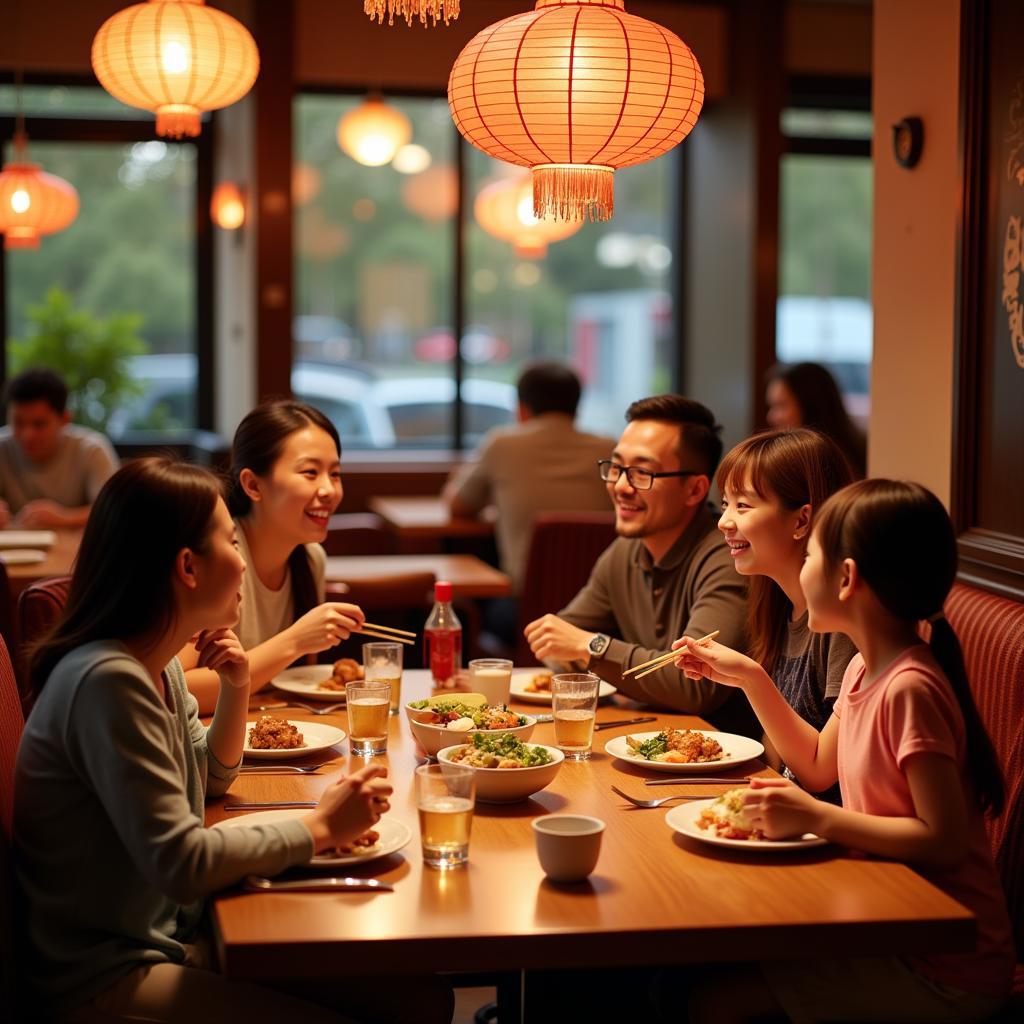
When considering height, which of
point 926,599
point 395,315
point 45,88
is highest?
point 45,88

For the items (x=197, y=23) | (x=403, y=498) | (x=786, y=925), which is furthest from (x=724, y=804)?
(x=403, y=498)

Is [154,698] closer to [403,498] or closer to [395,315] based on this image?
[403,498]

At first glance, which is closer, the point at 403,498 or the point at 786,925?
the point at 786,925

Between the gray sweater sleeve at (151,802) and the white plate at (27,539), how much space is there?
2992mm

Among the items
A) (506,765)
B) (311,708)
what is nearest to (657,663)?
(506,765)

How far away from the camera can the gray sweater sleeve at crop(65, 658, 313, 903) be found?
5.13 feet

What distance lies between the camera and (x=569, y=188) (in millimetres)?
2412

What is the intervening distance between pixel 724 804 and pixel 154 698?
760 mm

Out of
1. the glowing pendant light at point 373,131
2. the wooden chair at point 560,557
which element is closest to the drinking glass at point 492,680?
the wooden chair at point 560,557

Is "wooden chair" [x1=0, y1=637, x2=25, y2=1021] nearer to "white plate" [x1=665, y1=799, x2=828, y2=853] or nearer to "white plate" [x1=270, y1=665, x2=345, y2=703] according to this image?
"white plate" [x1=270, y1=665, x2=345, y2=703]

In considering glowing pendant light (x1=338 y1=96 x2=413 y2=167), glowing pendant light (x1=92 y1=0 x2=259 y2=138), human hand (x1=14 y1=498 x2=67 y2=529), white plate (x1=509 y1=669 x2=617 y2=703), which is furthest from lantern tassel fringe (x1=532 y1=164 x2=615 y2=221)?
glowing pendant light (x1=338 y1=96 x2=413 y2=167)

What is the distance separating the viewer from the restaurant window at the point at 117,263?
23.1 ft

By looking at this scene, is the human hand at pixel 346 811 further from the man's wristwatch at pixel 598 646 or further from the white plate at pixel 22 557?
the white plate at pixel 22 557

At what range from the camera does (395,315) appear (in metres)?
7.60
